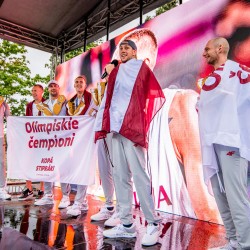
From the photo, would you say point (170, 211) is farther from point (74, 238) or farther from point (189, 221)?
point (74, 238)

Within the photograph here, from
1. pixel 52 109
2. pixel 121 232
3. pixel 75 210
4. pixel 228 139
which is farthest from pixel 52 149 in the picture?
pixel 228 139

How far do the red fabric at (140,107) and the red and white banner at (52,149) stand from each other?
3.45 ft

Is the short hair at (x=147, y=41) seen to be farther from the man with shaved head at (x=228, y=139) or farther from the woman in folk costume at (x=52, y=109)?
the man with shaved head at (x=228, y=139)

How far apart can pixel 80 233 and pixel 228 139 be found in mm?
1520

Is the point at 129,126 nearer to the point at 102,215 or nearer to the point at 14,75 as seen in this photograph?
the point at 102,215

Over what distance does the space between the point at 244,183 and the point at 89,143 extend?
2.03 meters

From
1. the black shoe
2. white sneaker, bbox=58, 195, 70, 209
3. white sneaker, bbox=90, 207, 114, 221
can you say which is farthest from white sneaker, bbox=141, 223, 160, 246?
the black shoe

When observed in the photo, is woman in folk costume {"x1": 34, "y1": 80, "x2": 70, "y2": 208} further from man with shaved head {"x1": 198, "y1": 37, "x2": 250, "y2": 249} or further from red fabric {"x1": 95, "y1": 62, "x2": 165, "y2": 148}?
man with shaved head {"x1": 198, "y1": 37, "x2": 250, "y2": 249}

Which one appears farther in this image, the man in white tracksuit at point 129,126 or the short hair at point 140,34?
the short hair at point 140,34

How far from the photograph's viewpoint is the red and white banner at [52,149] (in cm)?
343

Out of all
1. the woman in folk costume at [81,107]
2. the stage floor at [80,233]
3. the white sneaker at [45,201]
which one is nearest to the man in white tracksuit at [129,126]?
the stage floor at [80,233]

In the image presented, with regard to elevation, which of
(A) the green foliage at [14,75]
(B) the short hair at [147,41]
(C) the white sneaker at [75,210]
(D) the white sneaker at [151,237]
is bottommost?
(C) the white sneaker at [75,210]

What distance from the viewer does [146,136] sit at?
2.29 meters

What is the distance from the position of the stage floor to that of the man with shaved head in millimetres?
439
